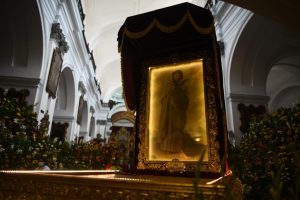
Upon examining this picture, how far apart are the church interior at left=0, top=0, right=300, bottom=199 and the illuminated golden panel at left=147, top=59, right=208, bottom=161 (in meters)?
0.02

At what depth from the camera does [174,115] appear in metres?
3.66

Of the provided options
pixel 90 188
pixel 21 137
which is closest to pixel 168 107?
pixel 90 188

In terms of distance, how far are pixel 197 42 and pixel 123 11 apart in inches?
396

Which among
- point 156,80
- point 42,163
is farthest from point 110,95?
point 156,80

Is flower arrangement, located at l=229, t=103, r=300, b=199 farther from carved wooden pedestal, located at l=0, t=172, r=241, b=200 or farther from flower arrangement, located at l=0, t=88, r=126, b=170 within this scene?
flower arrangement, located at l=0, t=88, r=126, b=170

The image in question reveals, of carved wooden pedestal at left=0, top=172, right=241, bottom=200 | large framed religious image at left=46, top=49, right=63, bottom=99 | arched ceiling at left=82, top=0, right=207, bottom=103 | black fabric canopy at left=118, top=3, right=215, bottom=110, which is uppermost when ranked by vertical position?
arched ceiling at left=82, top=0, right=207, bottom=103

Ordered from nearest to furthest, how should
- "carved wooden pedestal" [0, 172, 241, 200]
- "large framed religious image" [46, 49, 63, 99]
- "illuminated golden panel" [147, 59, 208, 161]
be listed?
"carved wooden pedestal" [0, 172, 241, 200] < "illuminated golden panel" [147, 59, 208, 161] < "large framed religious image" [46, 49, 63, 99]

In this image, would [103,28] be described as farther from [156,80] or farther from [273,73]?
[156,80]

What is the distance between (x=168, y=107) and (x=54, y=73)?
201 inches

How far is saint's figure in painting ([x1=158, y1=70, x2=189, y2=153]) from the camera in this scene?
3549 millimetres

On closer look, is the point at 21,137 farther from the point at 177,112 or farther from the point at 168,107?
the point at 177,112

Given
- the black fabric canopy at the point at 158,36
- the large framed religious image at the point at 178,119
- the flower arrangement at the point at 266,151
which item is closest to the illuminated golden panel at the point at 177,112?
the large framed religious image at the point at 178,119

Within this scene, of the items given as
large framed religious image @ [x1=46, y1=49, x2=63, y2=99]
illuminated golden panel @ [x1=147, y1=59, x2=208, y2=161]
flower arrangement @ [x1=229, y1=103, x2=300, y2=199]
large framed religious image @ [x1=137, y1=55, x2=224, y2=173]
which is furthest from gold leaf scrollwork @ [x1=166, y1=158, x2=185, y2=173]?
large framed religious image @ [x1=46, y1=49, x2=63, y2=99]

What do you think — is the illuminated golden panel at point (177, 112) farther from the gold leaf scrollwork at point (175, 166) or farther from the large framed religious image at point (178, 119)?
the gold leaf scrollwork at point (175, 166)
